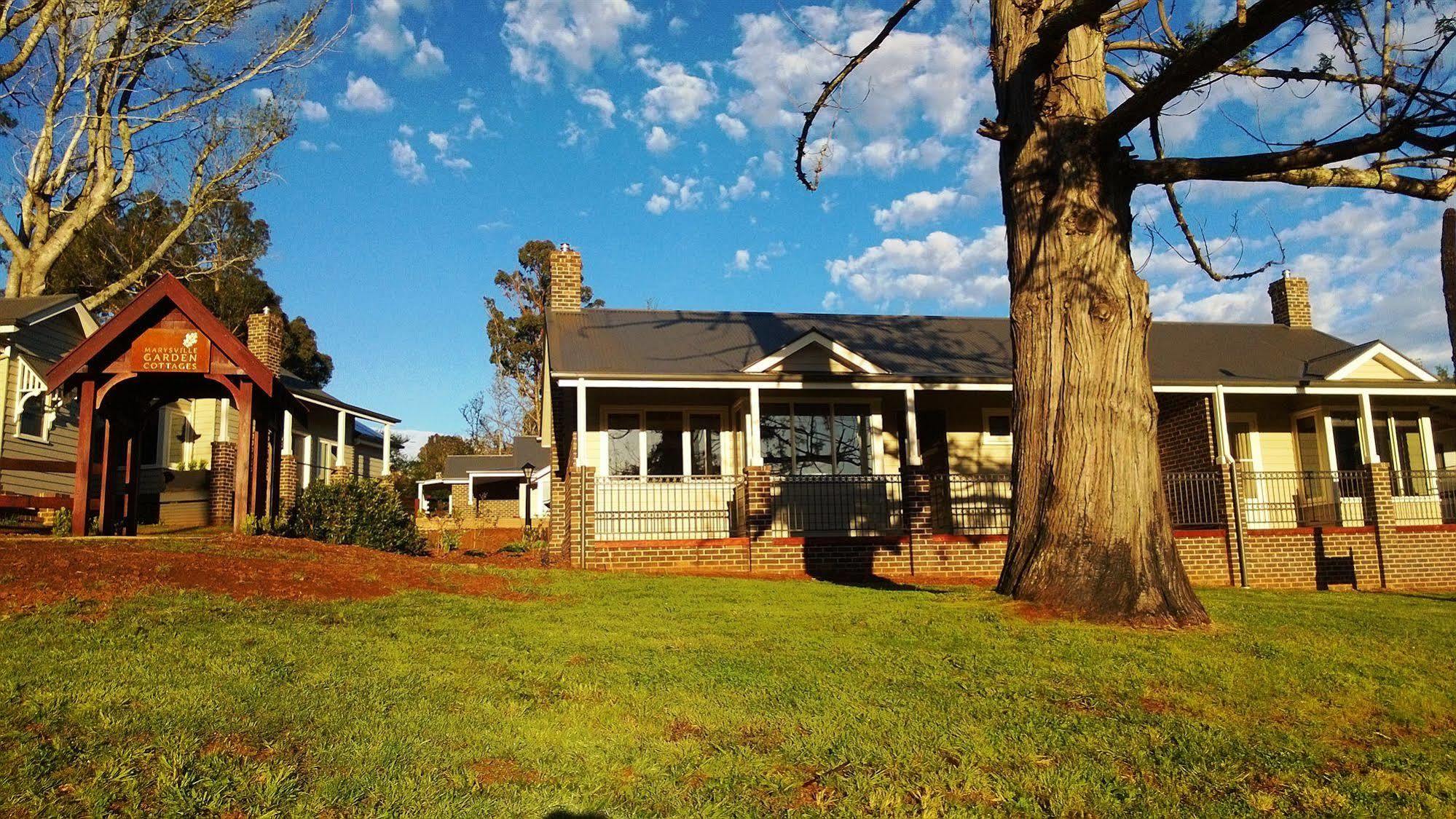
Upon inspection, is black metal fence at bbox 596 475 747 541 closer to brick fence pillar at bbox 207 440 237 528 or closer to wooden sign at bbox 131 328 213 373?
wooden sign at bbox 131 328 213 373

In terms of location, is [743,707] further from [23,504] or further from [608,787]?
[23,504]

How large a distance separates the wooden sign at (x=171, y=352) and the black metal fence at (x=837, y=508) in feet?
27.7

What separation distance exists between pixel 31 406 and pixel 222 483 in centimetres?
416

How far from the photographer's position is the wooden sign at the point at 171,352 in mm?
11977

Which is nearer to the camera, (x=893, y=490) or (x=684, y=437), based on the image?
(x=893, y=490)

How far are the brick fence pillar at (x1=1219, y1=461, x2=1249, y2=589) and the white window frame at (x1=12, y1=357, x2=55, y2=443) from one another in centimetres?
1967

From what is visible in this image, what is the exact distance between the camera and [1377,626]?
8008mm

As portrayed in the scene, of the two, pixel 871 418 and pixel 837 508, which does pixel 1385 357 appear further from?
pixel 837 508

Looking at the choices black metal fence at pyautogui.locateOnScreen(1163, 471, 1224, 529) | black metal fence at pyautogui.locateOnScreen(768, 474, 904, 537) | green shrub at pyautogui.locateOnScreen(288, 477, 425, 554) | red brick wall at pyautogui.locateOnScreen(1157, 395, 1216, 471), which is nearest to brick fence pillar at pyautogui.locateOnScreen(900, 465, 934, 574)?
black metal fence at pyautogui.locateOnScreen(768, 474, 904, 537)

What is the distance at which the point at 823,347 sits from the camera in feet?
52.6

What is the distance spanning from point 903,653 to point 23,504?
12.9 metres

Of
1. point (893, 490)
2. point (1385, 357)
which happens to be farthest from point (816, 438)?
point (1385, 357)

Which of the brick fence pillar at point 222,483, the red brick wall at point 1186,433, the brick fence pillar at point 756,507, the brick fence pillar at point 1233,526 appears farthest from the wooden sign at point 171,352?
the brick fence pillar at point 1233,526

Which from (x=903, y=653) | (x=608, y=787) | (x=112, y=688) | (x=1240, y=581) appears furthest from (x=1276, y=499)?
(x=112, y=688)
